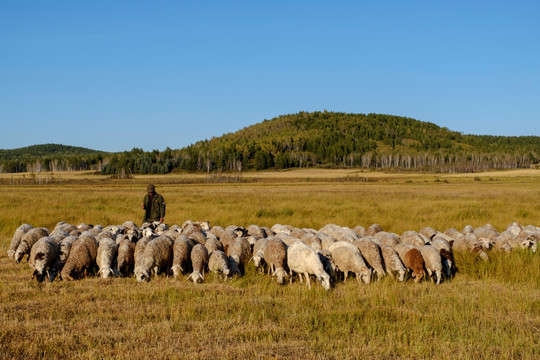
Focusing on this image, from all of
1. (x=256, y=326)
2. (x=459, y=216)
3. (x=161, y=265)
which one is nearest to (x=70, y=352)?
(x=256, y=326)

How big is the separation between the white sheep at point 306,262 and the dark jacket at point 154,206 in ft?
23.2

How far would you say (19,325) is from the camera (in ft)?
21.5

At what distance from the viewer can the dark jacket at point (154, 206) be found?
15.3 meters

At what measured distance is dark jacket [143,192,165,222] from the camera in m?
15.3

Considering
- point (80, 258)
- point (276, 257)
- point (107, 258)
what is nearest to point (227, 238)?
point (276, 257)

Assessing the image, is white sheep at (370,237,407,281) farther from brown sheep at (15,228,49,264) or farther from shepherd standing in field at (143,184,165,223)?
brown sheep at (15,228,49,264)

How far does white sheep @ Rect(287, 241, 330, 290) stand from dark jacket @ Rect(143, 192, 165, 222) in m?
7.07

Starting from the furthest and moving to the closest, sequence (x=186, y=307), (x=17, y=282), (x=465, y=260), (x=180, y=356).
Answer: (x=465, y=260)
(x=17, y=282)
(x=186, y=307)
(x=180, y=356)

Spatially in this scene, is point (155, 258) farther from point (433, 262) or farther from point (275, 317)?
point (433, 262)

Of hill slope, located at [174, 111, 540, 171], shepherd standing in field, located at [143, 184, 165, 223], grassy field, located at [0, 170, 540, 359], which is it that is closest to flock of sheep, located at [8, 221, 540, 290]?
grassy field, located at [0, 170, 540, 359]

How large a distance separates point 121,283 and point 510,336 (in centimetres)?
761

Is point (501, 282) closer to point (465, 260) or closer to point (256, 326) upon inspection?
point (465, 260)

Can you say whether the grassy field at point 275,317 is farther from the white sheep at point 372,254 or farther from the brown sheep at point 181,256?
the white sheep at point 372,254

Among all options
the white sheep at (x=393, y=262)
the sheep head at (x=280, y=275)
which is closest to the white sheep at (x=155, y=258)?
the sheep head at (x=280, y=275)
